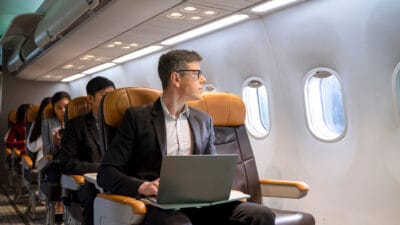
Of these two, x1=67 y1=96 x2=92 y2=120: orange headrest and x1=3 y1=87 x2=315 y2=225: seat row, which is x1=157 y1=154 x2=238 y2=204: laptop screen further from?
x1=67 y1=96 x2=92 y2=120: orange headrest

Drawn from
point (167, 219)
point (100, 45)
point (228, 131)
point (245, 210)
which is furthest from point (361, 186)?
point (100, 45)

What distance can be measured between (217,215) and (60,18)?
11.0ft

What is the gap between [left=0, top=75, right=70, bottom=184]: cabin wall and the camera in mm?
9258

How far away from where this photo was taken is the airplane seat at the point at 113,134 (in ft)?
6.92

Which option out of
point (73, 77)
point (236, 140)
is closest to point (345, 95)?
point (236, 140)

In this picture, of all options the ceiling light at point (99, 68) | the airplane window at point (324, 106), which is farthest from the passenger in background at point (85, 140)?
the ceiling light at point (99, 68)

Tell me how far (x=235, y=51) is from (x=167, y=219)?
10.1 ft

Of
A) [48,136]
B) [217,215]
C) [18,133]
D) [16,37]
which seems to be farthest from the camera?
[16,37]

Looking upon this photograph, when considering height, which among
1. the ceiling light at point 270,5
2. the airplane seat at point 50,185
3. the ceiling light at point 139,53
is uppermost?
the ceiling light at point 139,53

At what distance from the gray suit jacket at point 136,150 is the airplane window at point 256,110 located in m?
2.62

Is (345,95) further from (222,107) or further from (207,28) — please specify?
(207,28)

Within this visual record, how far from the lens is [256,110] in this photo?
5.15 metres

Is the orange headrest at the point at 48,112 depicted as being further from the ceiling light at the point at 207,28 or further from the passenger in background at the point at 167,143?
the passenger in background at the point at 167,143

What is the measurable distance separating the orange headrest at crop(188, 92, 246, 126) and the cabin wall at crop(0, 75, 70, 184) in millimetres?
7556
